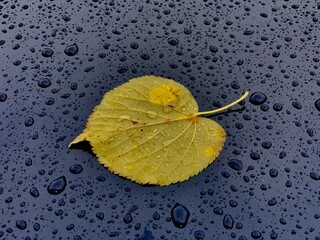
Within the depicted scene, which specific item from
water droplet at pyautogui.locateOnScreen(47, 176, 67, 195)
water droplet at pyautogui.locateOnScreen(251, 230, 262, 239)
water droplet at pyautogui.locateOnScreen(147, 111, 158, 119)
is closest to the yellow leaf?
water droplet at pyautogui.locateOnScreen(147, 111, 158, 119)

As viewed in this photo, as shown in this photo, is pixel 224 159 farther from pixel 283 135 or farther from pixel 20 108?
pixel 20 108

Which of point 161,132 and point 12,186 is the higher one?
point 161,132

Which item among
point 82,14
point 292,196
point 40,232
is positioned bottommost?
point 40,232

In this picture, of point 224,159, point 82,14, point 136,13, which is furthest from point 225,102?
point 82,14

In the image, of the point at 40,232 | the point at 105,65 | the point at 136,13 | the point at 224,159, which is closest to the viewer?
the point at 40,232

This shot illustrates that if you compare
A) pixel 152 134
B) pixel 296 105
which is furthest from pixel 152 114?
pixel 296 105

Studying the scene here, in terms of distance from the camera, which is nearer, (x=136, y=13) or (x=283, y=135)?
(x=283, y=135)

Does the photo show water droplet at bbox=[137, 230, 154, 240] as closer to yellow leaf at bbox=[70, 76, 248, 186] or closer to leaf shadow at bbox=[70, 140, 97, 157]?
yellow leaf at bbox=[70, 76, 248, 186]

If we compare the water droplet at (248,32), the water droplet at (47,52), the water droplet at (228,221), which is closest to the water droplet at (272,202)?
the water droplet at (228,221)

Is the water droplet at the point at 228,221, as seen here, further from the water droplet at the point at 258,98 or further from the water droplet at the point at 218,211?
the water droplet at the point at 258,98
